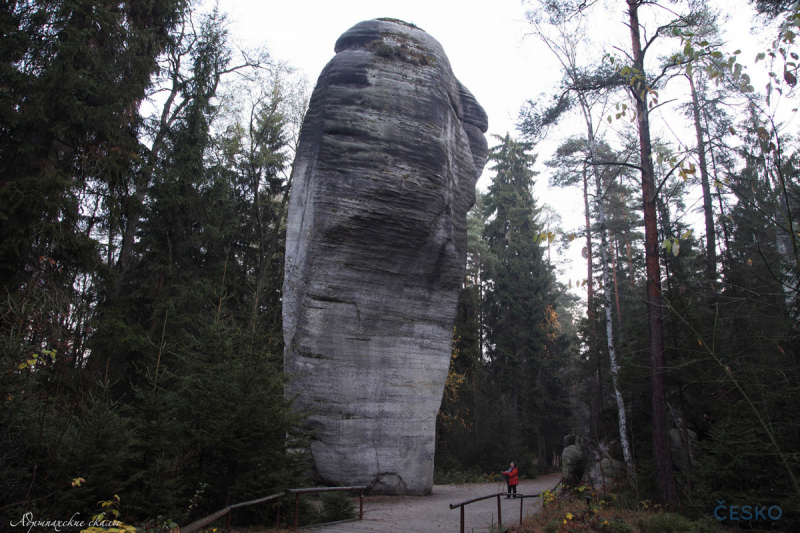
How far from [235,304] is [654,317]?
1453 cm

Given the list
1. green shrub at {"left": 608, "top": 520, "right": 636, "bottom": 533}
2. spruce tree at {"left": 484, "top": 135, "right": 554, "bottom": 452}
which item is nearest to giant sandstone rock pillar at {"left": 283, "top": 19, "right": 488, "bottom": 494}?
green shrub at {"left": 608, "top": 520, "right": 636, "bottom": 533}

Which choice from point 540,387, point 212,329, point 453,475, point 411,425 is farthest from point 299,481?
point 540,387

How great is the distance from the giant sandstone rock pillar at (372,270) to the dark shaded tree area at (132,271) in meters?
1.61

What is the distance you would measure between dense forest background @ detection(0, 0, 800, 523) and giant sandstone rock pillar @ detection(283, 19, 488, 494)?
2051 mm

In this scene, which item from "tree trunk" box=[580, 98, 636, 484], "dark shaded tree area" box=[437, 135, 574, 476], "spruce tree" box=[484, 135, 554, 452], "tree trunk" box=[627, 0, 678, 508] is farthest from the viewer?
"spruce tree" box=[484, 135, 554, 452]

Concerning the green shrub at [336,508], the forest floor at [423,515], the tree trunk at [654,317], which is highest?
the tree trunk at [654,317]

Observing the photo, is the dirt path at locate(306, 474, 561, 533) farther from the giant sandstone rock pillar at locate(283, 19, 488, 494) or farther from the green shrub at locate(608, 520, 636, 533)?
the green shrub at locate(608, 520, 636, 533)

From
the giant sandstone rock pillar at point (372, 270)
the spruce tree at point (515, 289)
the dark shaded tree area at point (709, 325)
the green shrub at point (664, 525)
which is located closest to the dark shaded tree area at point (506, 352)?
the spruce tree at point (515, 289)

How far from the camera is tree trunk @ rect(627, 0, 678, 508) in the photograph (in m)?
8.45

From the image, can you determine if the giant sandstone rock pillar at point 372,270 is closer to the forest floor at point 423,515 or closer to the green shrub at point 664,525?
the forest floor at point 423,515

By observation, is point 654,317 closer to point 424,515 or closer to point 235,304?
point 424,515

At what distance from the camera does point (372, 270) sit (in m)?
11.2

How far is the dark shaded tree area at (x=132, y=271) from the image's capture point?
5215 mm

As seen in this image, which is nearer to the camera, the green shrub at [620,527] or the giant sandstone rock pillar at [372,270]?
the green shrub at [620,527]
